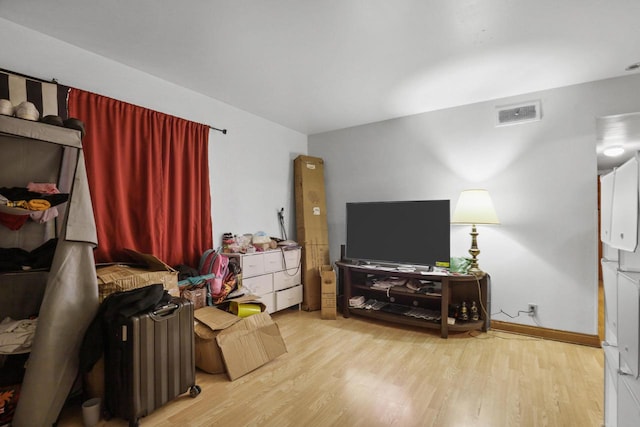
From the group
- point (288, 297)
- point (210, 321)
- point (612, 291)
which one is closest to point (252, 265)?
point (288, 297)

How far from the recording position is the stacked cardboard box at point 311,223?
3.84 m

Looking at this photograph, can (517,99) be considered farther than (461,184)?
No

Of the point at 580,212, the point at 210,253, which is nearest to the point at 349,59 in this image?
the point at 210,253

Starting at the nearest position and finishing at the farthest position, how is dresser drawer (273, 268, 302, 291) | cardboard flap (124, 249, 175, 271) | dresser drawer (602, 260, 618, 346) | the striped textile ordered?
dresser drawer (602, 260, 618, 346) < the striped textile < cardboard flap (124, 249, 175, 271) < dresser drawer (273, 268, 302, 291)

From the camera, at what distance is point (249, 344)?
231 cm

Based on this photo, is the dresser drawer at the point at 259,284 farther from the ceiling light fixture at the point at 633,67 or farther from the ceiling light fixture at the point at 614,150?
the ceiling light fixture at the point at 614,150

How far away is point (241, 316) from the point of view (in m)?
2.58

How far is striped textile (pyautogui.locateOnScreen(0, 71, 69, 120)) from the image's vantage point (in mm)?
1840

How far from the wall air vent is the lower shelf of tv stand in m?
2.10

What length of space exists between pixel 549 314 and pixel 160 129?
4123 mm

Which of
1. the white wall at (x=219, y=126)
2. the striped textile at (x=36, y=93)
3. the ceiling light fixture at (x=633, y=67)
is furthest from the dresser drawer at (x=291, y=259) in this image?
the ceiling light fixture at (x=633, y=67)

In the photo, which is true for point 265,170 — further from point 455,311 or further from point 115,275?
point 455,311

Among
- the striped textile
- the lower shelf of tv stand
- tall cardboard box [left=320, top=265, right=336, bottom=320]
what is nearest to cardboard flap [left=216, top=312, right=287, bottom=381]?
tall cardboard box [left=320, top=265, right=336, bottom=320]

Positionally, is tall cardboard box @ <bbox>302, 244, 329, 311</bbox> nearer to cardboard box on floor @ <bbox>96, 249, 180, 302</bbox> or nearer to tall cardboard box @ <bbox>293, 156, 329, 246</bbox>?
tall cardboard box @ <bbox>293, 156, 329, 246</bbox>
